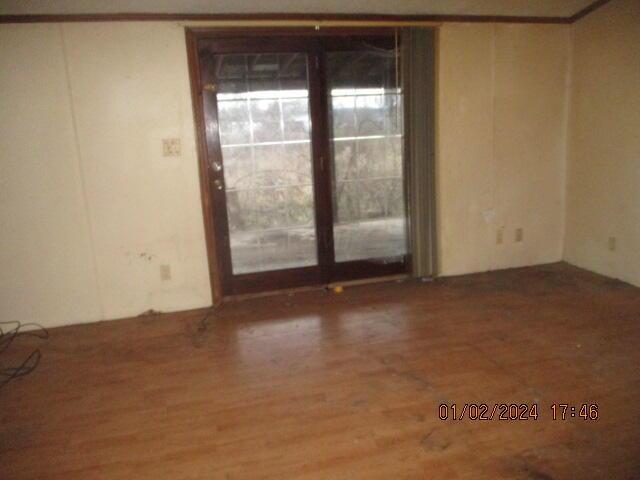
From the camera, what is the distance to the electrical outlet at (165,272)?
A: 3.45m

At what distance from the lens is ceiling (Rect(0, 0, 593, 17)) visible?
2828 millimetres

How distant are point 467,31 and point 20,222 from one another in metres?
3.83

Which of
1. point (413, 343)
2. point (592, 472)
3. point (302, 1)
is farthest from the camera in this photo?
point (302, 1)

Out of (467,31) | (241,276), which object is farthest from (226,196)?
(467,31)

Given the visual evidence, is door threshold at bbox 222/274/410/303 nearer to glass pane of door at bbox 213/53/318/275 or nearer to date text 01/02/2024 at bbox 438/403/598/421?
glass pane of door at bbox 213/53/318/275

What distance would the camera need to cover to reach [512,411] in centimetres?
200

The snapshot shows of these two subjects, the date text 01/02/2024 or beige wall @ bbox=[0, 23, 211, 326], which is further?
beige wall @ bbox=[0, 23, 211, 326]

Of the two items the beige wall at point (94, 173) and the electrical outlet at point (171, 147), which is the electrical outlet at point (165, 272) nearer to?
the beige wall at point (94, 173)

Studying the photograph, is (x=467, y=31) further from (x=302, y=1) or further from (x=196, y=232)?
(x=196, y=232)

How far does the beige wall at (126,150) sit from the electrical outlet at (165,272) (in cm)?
4

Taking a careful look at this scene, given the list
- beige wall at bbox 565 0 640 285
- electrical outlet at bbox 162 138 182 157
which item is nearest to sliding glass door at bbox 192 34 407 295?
electrical outlet at bbox 162 138 182 157

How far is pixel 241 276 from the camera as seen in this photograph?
12.0 feet

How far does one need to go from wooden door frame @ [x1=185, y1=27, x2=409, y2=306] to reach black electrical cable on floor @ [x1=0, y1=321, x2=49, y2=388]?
126 cm

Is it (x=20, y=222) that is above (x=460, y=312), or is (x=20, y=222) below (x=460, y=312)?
above
